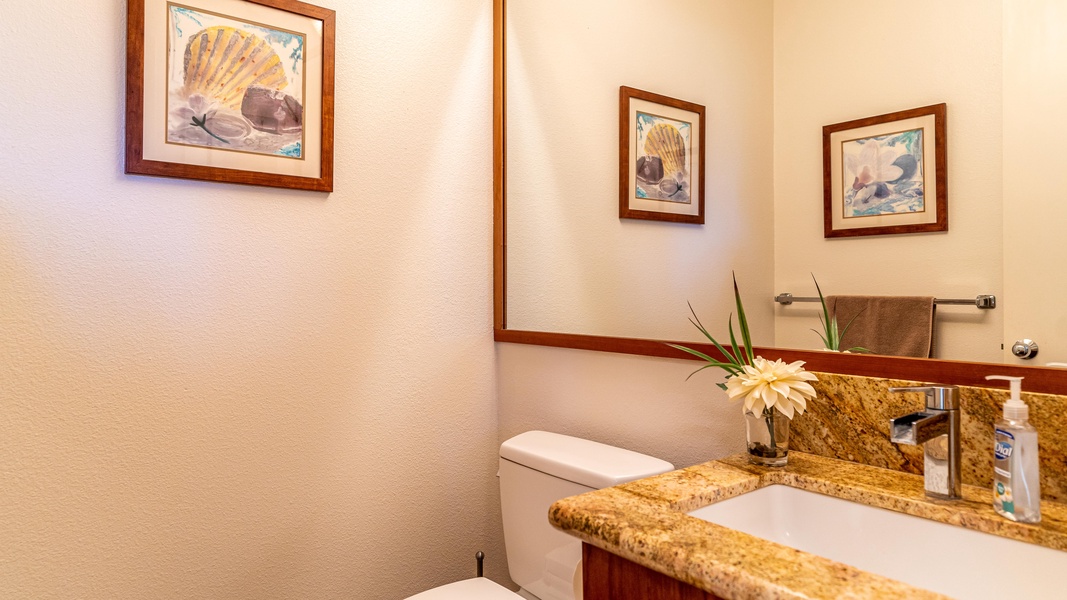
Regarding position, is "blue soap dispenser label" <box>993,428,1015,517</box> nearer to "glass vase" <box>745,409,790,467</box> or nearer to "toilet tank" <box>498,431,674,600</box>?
"glass vase" <box>745,409,790,467</box>

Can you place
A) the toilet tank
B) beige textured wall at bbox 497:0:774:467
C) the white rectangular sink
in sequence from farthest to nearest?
the toilet tank < beige textured wall at bbox 497:0:774:467 < the white rectangular sink

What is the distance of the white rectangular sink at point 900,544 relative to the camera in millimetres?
778

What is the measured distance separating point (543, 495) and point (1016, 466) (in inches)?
34.9

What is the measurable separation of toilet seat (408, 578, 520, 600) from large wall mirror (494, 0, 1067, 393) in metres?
0.60

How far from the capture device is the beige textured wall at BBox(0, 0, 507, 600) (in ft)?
4.03

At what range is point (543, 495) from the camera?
1.42m

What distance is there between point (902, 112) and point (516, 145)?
3.39 feet

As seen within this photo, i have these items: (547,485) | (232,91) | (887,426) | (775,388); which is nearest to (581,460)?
(547,485)

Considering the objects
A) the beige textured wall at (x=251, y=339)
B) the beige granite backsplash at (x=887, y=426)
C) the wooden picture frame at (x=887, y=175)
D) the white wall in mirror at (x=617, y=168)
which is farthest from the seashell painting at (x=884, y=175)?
the beige textured wall at (x=251, y=339)

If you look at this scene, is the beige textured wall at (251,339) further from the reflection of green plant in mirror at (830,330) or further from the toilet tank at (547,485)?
the reflection of green plant in mirror at (830,330)

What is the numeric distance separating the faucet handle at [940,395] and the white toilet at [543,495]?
517 mm

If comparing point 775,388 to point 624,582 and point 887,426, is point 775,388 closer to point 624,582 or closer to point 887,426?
point 887,426

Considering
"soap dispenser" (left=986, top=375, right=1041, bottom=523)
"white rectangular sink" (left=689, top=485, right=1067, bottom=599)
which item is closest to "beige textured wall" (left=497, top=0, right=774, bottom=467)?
"white rectangular sink" (left=689, top=485, right=1067, bottom=599)

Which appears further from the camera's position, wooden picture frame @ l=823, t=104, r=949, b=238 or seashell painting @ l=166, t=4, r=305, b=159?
seashell painting @ l=166, t=4, r=305, b=159
